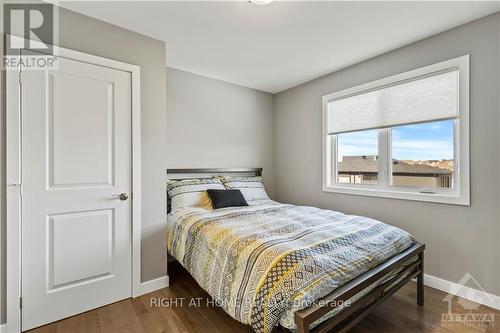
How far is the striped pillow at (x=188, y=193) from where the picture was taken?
9.30 feet

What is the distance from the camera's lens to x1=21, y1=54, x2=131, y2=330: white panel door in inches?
71.7

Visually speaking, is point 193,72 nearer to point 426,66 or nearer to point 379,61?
point 379,61

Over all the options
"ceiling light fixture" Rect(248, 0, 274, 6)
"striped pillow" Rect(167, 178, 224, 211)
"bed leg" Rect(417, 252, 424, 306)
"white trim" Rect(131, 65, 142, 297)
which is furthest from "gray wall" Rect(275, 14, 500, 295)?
"white trim" Rect(131, 65, 142, 297)

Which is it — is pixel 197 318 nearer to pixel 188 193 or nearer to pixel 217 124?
pixel 188 193

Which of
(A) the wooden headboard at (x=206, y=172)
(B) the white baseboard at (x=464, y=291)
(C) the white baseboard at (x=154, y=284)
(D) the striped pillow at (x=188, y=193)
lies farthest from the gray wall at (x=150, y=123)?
(B) the white baseboard at (x=464, y=291)

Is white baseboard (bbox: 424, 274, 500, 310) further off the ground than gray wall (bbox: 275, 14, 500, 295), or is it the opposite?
gray wall (bbox: 275, 14, 500, 295)

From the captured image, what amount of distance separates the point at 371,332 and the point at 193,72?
3.33 m

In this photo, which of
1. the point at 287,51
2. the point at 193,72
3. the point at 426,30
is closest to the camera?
the point at 426,30

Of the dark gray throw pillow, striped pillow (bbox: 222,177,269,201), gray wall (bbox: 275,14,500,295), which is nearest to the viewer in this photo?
gray wall (bbox: 275,14,500,295)

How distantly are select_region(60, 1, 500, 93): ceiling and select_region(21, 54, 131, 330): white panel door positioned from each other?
22.3 inches

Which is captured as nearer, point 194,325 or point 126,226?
point 194,325

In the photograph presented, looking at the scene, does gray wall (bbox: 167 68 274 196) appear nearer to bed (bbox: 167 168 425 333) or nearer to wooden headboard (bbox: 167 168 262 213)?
wooden headboard (bbox: 167 168 262 213)

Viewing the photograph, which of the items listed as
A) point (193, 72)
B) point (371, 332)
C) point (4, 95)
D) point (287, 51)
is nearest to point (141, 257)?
point (4, 95)

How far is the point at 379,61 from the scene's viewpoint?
2818 mm
